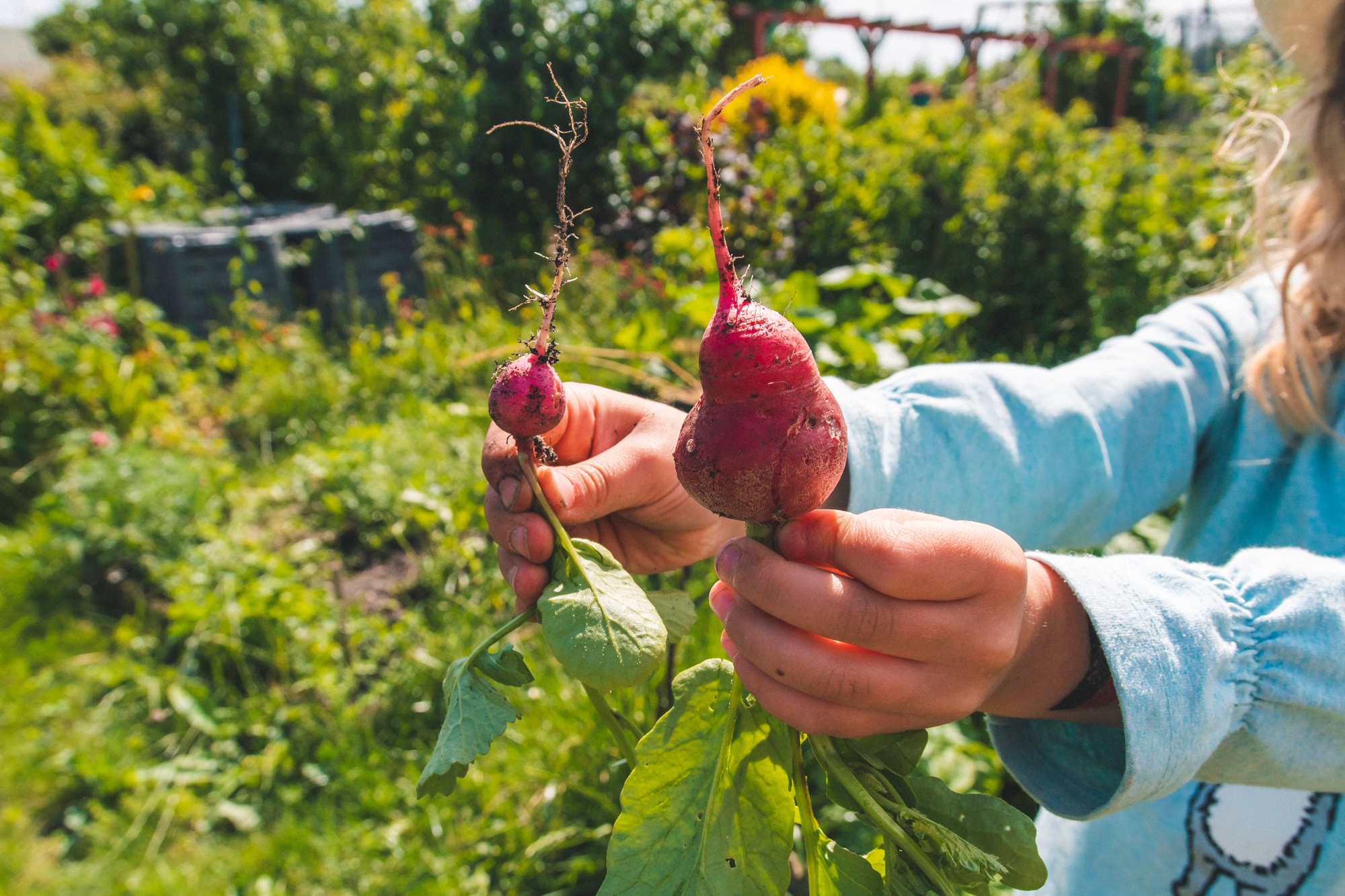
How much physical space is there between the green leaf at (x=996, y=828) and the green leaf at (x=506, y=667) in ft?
1.69

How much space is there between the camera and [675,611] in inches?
40.8

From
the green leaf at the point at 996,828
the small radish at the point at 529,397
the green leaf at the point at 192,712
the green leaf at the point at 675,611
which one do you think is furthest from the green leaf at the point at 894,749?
the green leaf at the point at 192,712

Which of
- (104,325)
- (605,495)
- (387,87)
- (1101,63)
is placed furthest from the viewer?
(1101,63)

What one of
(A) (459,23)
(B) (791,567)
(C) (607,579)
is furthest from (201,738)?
(A) (459,23)

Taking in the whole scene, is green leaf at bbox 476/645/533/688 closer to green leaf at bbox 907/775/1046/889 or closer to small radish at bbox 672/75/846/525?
small radish at bbox 672/75/846/525

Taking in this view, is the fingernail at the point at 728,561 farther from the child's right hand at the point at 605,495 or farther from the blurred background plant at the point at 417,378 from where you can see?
the blurred background plant at the point at 417,378

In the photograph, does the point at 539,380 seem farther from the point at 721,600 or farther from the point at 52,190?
the point at 52,190

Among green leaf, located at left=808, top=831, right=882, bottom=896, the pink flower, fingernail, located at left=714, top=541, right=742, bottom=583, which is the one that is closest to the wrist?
green leaf, located at left=808, top=831, right=882, bottom=896

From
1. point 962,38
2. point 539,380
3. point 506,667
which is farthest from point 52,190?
point 962,38

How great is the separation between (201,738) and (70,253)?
17.0ft

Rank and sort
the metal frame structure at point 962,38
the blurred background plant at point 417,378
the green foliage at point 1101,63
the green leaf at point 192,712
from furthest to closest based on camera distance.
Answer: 1. the green foliage at point 1101,63
2. the metal frame structure at point 962,38
3. the green leaf at point 192,712
4. the blurred background plant at point 417,378

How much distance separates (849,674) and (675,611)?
0.30 metres

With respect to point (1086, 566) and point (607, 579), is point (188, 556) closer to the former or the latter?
point (607, 579)

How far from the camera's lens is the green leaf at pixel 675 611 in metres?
1.03
